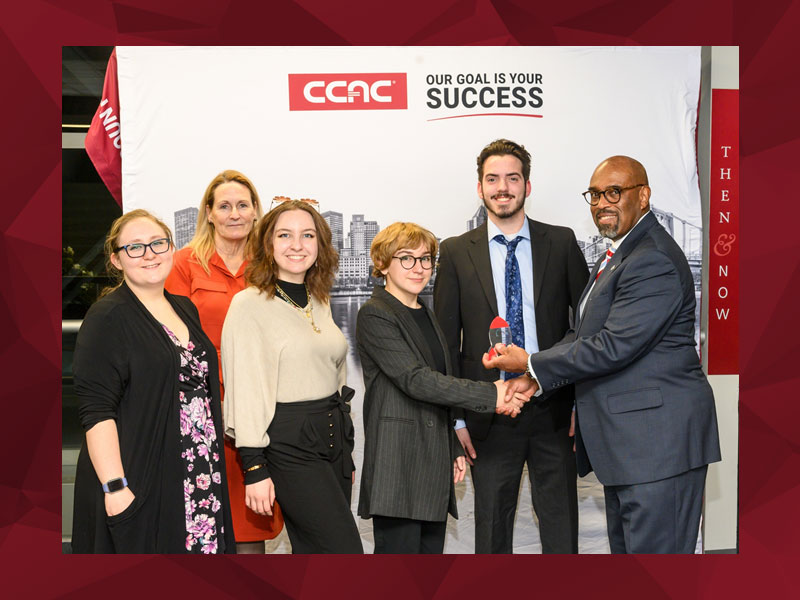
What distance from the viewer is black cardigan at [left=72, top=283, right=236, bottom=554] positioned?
9.29ft

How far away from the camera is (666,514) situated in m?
3.20

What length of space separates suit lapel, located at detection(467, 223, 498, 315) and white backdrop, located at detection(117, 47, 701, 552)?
1.55 feet

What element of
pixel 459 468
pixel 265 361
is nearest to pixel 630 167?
pixel 459 468

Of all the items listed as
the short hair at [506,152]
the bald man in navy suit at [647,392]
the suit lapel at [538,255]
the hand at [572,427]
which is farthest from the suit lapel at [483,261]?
the hand at [572,427]

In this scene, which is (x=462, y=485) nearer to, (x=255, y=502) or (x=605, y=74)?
(x=255, y=502)

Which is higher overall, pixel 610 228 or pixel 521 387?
pixel 610 228

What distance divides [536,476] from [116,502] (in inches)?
78.6

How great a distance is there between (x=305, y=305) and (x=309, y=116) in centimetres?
151

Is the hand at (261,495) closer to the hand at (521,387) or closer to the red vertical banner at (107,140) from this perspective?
the hand at (521,387)

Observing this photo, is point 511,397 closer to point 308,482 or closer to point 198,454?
point 308,482

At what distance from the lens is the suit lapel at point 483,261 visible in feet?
12.5

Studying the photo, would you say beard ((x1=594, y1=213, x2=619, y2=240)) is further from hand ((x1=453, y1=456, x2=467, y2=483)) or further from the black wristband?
the black wristband

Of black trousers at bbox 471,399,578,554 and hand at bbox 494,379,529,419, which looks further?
black trousers at bbox 471,399,578,554

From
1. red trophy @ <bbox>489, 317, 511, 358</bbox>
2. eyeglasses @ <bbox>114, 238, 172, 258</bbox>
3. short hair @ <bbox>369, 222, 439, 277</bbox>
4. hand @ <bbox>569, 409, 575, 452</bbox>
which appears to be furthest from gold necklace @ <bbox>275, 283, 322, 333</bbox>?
hand @ <bbox>569, 409, 575, 452</bbox>
